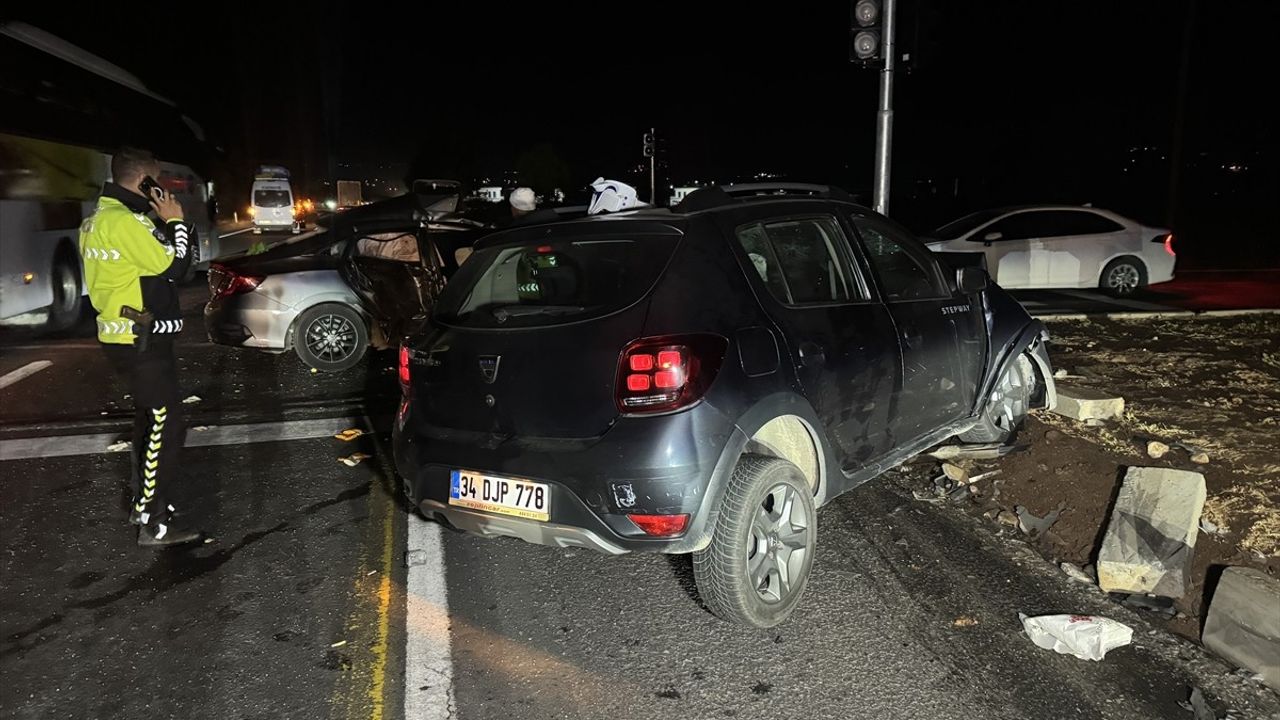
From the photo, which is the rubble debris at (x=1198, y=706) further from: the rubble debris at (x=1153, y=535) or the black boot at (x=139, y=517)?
the black boot at (x=139, y=517)

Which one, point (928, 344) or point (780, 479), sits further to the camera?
point (928, 344)

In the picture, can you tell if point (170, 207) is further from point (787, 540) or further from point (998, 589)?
point (998, 589)

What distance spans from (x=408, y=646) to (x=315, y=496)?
6.72ft

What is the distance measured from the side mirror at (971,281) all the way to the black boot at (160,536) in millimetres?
4393

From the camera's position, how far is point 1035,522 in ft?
Result: 15.3

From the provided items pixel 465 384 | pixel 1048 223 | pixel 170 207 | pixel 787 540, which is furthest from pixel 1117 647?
pixel 1048 223

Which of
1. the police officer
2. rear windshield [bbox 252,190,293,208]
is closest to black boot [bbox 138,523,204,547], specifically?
the police officer

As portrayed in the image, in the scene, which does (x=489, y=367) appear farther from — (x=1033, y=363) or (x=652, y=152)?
(x=652, y=152)

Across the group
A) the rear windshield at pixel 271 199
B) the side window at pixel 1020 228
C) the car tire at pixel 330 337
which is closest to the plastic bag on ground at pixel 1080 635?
the car tire at pixel 330 337

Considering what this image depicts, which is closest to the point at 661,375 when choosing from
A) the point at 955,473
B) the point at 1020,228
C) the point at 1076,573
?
the point at 1076,573

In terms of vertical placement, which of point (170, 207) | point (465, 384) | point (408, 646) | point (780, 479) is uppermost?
point (170, 207)

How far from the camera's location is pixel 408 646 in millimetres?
3514

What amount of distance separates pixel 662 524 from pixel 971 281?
105 inches

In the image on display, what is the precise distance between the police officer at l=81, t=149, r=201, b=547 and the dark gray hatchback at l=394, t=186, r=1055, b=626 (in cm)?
148
